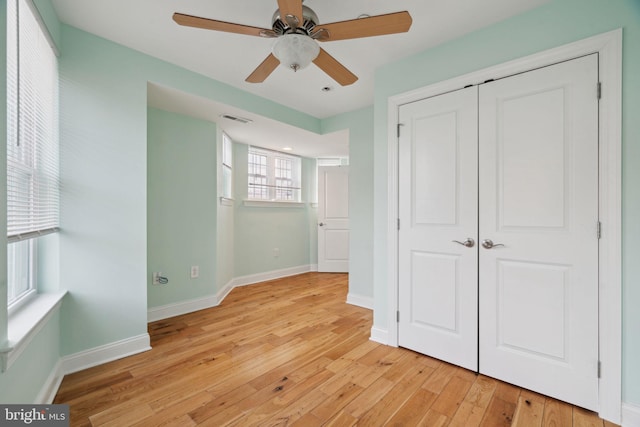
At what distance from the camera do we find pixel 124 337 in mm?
2258

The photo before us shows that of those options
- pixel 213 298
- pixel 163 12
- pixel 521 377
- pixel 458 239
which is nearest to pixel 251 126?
pixel 163 12

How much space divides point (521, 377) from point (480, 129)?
169 centimetres

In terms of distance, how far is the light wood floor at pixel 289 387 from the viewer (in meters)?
1.58

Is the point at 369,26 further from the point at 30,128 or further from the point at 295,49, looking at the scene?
the point at 30,128

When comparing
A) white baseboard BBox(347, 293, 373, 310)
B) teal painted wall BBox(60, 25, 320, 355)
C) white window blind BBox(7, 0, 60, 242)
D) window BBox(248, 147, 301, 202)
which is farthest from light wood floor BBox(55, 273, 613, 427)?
window BBox(248, 147, 301, 202)

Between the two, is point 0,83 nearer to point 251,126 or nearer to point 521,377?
point 251,126

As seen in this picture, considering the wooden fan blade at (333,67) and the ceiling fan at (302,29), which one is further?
the wooden fan blade at (333,67)

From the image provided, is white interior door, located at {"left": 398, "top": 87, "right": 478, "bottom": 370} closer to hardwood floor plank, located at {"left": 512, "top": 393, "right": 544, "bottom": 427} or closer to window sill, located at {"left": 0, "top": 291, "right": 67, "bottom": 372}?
hardwood floor plank, located at {"left": 512, "top": 393, "right": 544, "bottom": 427}

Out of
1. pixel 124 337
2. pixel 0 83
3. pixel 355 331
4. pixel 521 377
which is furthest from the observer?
pixel 355 331

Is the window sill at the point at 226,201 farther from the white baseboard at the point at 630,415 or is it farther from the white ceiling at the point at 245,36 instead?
the white baseboard at the point at 630,415

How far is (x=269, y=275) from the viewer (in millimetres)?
4840

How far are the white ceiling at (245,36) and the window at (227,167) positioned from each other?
1.05 m

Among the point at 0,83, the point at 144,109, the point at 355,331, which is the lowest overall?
the point at 355,331

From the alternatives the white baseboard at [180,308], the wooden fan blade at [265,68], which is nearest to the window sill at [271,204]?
the white baseboard at [180,308]
